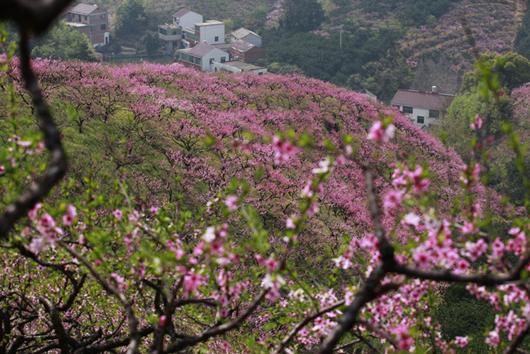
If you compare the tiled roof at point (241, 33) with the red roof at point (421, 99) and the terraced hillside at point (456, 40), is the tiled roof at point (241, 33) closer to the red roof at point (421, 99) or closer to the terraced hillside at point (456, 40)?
the terraced hillside at point (456, 40)

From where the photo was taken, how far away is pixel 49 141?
2.58 metres

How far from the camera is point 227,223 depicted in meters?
→ 12.2

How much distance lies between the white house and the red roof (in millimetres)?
41608

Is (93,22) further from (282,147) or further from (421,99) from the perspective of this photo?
(282,147)

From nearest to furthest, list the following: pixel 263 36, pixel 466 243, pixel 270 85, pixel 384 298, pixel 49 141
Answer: pixel 49 141 → pixel 466 243 → pixel 384 298 → pixel 270 85 → pixel 263 36

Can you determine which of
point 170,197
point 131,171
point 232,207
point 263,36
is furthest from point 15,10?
point 263,36

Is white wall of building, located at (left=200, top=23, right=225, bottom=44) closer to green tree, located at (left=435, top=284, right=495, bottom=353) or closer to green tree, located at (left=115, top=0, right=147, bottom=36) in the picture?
green tree, located at (left=115, top=0, right=147, bottom=36)

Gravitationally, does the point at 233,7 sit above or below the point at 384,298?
above

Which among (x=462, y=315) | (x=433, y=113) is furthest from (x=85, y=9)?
(x=462, y=315)

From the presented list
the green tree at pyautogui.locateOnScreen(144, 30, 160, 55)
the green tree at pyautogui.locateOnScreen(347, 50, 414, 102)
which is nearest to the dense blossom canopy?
the green tree at pyautogui.locateOnScreen(347, 50, 414, 102)

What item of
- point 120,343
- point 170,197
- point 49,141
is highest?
point 49,141

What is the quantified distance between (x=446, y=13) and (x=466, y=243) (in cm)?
8137

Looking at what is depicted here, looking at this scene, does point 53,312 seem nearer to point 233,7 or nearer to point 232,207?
point 232,207

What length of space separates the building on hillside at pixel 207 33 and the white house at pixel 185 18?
3.21 m
